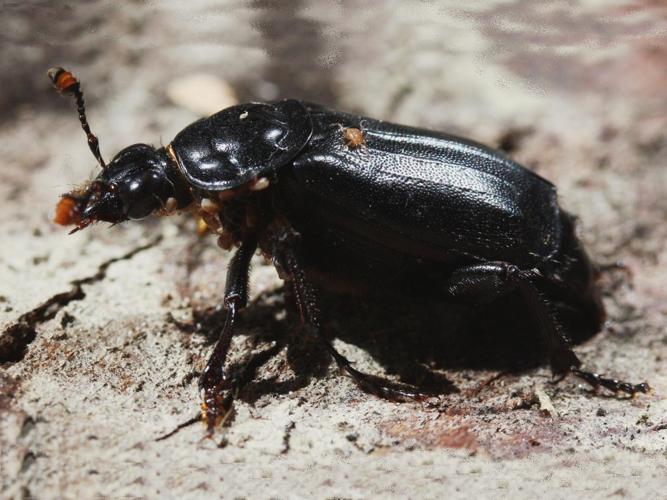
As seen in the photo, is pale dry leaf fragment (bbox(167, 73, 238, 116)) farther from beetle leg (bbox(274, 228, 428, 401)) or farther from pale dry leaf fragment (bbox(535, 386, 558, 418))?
pale dry leaf fragment (bbox(535, 386, 558, 418))

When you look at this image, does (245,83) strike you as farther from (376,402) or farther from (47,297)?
(376,402)

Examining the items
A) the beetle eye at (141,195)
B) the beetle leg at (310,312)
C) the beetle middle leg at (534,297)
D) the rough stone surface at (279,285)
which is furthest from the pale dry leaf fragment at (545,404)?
the beetle eye at (141,195)

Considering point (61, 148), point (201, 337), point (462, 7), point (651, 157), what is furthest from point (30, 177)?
point (651, 157)

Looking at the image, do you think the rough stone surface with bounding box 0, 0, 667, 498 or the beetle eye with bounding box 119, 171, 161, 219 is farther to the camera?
the beetle eye with bounding box 119, 171, 161, 219

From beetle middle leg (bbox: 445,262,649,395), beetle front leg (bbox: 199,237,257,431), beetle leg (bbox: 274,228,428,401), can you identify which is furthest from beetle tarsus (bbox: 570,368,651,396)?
beetle front leg (bbox: 199,237,257,431)

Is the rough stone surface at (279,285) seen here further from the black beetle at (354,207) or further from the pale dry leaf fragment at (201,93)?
the black beetle at (354,207)

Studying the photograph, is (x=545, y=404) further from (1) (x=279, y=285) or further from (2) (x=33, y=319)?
(2) (x=33, y=319)

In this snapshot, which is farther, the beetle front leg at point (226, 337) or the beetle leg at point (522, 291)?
the beetle leg at point (522, 291)
